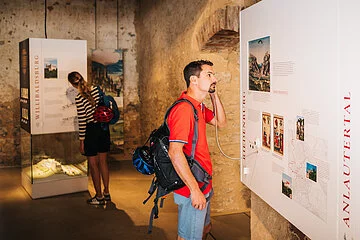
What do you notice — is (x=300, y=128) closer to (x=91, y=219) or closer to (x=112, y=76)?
(x=91, y=219)

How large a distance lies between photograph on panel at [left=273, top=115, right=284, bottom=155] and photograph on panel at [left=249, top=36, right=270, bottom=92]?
0.25m

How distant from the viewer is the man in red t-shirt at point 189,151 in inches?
109

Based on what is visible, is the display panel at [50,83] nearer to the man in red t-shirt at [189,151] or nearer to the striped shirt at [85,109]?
the striped shirt at [85,109]

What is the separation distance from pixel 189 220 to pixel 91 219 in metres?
2.40

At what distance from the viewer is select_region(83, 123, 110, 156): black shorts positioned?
5375 millimetres

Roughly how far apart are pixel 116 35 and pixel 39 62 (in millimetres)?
3019

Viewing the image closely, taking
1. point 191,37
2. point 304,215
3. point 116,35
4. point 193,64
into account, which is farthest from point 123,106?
point 304,215

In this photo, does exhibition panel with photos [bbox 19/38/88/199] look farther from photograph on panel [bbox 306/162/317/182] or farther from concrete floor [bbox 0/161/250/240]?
photograph on panel [bbox 306/162/317/182]

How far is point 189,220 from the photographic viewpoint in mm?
2908

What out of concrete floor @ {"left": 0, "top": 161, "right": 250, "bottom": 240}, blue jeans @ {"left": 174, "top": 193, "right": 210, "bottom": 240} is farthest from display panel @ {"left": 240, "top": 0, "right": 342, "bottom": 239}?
concrete floor @ {"left": 0, "top": 161, "right": 250, "bottom": 240}

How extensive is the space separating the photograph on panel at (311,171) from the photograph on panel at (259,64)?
0.67 m

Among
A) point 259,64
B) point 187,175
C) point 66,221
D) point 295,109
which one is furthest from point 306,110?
point 66,221

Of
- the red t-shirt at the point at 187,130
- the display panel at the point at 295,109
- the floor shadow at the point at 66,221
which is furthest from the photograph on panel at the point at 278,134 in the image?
the floor shadow at the point at 66,221

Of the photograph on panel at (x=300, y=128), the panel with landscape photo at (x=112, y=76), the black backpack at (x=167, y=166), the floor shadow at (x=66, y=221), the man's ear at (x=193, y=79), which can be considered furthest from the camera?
the panel with landscape photo at (x=112, y=76)
